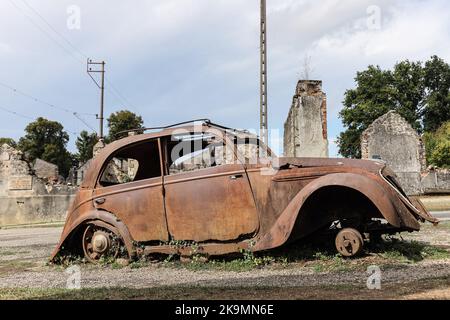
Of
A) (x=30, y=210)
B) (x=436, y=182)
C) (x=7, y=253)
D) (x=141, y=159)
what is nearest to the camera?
(x=141, y=159)

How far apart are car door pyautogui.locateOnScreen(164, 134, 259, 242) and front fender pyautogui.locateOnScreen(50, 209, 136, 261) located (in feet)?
2.00

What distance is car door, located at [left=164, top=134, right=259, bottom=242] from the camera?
5.39 meters

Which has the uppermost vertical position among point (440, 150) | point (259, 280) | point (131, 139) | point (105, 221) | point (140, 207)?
point (440, 150)

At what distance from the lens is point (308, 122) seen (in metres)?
14.6

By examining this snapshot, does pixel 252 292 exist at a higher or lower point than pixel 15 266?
higher

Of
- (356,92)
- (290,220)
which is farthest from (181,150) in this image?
(356,92)

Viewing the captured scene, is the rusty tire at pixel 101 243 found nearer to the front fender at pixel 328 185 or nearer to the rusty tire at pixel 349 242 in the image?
the front fender at pixel 328 185

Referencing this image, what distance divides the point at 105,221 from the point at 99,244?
12.6 inches

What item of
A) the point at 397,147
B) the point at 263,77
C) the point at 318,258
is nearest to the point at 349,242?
the point at 318,258

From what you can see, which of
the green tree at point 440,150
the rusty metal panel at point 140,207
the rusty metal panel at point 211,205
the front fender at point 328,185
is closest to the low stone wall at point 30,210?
the rusty metal panel at point 140,207

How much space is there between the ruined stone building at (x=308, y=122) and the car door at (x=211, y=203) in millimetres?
8610

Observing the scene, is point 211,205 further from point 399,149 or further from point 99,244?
point 399,149

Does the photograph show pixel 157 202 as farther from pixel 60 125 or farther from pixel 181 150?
pixel 60 125

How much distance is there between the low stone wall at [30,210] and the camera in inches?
803
